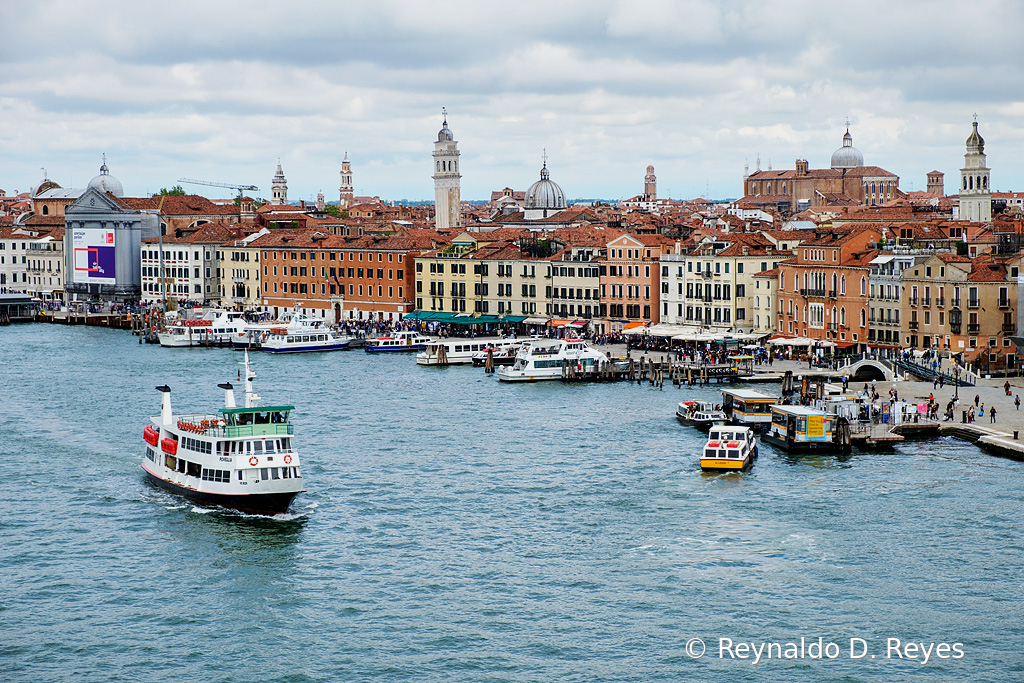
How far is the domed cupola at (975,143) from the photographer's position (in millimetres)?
76750

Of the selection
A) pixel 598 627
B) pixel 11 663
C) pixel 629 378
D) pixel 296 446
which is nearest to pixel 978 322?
pixel 629 378

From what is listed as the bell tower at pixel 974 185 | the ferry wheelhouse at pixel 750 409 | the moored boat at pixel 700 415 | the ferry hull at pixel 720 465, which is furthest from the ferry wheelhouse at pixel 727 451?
the bell tower at pixel 974 185

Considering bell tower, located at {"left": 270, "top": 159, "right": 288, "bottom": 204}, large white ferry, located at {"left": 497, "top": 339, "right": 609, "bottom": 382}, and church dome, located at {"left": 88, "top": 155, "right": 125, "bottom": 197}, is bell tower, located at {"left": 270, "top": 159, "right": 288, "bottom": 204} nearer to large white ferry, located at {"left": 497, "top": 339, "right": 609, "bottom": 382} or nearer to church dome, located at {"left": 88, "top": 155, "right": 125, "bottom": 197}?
church dome, located at {"left": 88, "top": 155, "right": 125, "bottom": 197}

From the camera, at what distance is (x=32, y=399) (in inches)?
1913

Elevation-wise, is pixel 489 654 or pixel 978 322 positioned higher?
pixel 978 322

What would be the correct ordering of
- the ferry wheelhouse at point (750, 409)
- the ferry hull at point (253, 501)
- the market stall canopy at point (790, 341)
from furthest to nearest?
the market stall canopy at point (790, 341) → the ferry wheelhouse at point (750, 409) → the ferry hull at point (253, 501)

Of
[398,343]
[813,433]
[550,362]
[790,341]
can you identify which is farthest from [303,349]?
[813,433]

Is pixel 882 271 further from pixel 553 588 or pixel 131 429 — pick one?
pixel 553 588

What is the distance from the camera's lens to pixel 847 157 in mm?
135500

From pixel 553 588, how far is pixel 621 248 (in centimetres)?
4388

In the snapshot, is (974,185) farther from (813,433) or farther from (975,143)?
(813,433)

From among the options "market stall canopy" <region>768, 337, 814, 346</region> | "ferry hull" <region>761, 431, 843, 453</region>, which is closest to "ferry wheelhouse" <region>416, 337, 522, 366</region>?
"market stall canopy" <region>768, 337, 814, 346</region>

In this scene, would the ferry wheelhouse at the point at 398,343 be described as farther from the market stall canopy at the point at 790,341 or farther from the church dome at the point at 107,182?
the church dome at the point at 107,182

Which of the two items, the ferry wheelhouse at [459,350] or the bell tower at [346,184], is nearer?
the ferry wheelhouse at [459,350]
